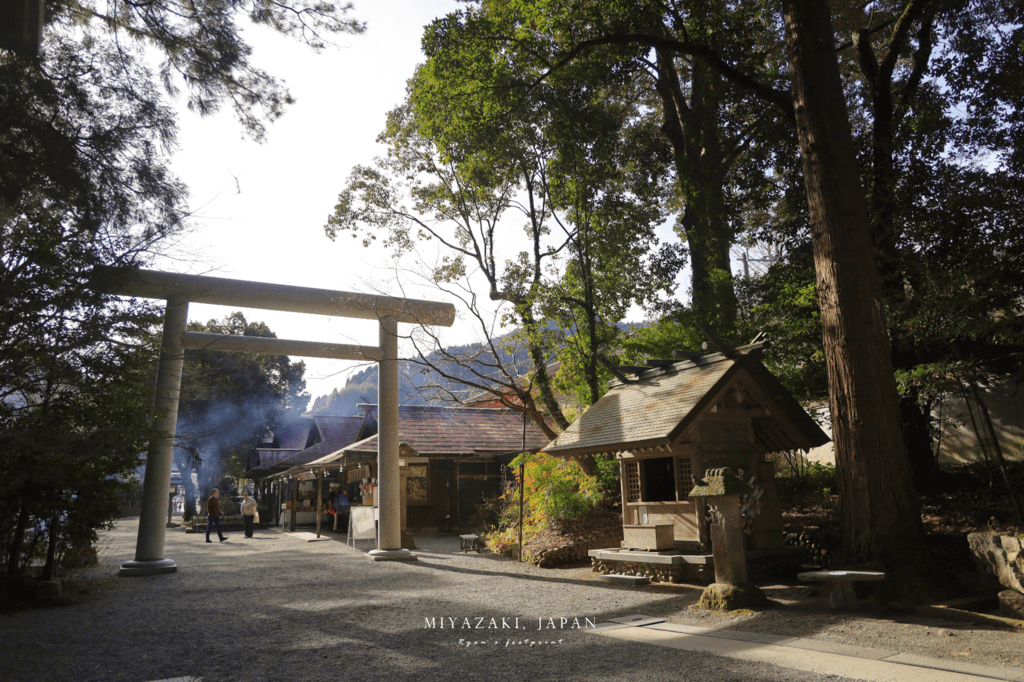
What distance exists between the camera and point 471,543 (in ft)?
51.8

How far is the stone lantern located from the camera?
713cm

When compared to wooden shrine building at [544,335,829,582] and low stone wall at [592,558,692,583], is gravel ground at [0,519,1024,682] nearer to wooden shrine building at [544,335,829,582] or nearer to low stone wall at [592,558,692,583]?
low stone wall at [592,558,692,583]

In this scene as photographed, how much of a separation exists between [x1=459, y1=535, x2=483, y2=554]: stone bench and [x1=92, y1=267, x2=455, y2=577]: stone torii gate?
188cm

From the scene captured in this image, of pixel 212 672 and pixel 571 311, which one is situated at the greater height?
pixel 571 311

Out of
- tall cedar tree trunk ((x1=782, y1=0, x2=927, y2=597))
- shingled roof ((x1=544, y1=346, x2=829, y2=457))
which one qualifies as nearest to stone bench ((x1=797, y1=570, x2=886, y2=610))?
tall cedar tree trunk ((x1=782, y1=0, x2=927, y2=597))

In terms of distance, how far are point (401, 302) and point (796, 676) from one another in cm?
1127

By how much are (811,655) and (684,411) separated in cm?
391

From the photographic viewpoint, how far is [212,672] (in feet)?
17.0

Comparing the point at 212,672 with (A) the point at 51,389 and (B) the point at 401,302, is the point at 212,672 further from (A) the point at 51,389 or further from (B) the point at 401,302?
(B) the point at 401,302

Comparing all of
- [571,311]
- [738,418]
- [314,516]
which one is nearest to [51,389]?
[738,418]

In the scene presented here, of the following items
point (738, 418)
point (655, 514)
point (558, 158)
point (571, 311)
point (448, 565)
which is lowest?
point (448, 565)

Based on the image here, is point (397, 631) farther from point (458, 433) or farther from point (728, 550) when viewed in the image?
point (458, 433)
